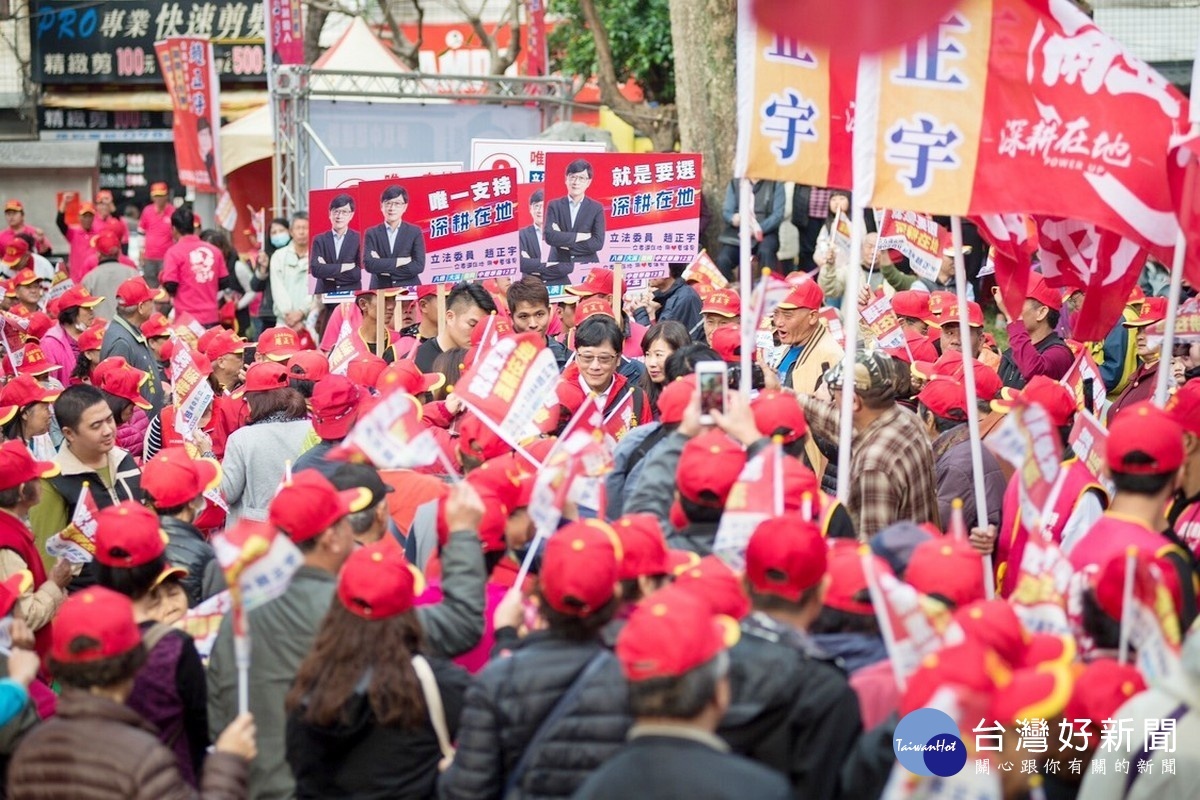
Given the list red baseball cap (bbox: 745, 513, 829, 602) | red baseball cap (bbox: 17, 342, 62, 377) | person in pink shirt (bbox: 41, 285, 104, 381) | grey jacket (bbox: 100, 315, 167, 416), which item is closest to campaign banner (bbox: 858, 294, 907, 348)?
grey jacket (bbox: 100, 315, 167, 416)

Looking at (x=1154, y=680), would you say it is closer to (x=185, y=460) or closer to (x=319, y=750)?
(x=319, y=750)

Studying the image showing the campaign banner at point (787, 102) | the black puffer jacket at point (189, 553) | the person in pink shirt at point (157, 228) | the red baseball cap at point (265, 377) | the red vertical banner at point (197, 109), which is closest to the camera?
the black puffer jacket at point (189, 553)

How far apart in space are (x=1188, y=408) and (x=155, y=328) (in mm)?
8188

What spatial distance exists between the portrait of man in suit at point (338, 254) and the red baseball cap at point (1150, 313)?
17.5ft

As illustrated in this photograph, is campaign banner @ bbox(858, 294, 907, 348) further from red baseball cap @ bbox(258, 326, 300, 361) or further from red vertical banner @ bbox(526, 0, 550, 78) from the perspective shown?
red vertical banner @ bbox(526, 0, 550, 78)

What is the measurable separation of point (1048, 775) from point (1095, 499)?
2.09m

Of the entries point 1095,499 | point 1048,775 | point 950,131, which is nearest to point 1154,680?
point 1048,775

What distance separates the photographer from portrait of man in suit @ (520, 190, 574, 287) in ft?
37.1

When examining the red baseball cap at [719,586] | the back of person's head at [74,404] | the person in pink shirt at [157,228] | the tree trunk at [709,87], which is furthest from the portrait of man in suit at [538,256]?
the person in pink shirt at [157,228]

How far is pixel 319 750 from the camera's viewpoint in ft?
14.2

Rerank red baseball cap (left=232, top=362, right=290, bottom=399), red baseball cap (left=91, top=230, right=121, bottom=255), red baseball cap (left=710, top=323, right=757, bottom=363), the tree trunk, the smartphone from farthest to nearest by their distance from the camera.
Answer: the tree trunk < red baseball cap (left=91, top=230, right=121, bottom=255) < red baseball cap (left=710, top=323, right=757, bottom=363) < red baseball cap (left=232, top=362, right=290, bottom=399) < the smartphone

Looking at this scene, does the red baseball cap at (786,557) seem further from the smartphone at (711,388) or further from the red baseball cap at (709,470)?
the smartphone at (711,388)

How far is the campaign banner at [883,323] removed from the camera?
31.1 ft

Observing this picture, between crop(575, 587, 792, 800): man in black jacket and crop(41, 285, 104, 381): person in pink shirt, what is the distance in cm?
901
